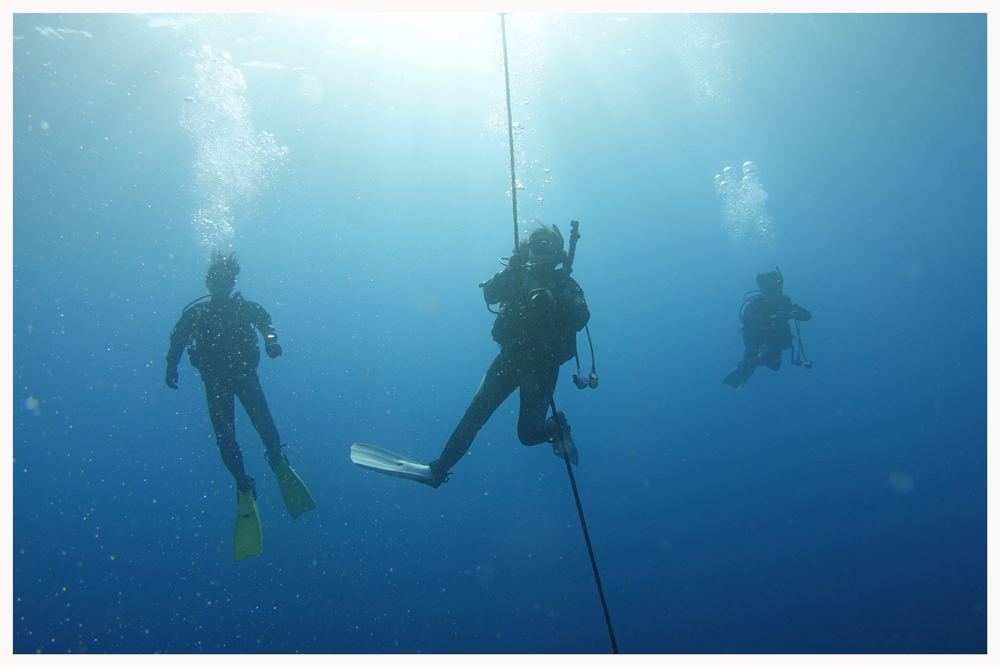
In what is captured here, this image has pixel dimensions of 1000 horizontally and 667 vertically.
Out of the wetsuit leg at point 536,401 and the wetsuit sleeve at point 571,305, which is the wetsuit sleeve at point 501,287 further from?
the wetsuit leg at point 536,401

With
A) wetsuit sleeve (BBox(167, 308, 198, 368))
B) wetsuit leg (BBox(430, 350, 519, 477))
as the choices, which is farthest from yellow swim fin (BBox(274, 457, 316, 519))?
wetsuit leg (BBox(430, 350, 519, 477))

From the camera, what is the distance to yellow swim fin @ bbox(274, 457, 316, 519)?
600 cm

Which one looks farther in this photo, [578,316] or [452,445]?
[452,445]

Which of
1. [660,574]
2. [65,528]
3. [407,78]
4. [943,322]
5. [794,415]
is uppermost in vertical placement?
[407,78]

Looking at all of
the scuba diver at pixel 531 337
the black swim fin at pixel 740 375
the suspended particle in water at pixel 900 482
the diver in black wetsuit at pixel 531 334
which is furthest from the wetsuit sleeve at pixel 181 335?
the suspended particle in water at pixel 900 482

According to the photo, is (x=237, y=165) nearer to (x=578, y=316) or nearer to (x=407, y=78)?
(x=407, y=78)

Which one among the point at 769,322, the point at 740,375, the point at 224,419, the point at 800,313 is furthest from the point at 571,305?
the point at 740,375

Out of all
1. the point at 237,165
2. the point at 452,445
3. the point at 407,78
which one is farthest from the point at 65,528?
the point at 452,445

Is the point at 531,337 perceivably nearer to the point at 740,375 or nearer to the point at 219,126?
the point at 740,375

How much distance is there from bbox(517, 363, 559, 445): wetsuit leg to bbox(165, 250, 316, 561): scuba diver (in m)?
3.49

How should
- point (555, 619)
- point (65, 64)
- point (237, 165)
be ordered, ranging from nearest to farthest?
point (65, 64) → point (237, 165) → point (555, 619)

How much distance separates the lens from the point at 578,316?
11.8ft

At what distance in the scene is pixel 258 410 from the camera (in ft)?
→ 18.7

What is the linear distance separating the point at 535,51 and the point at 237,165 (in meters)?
14.5
